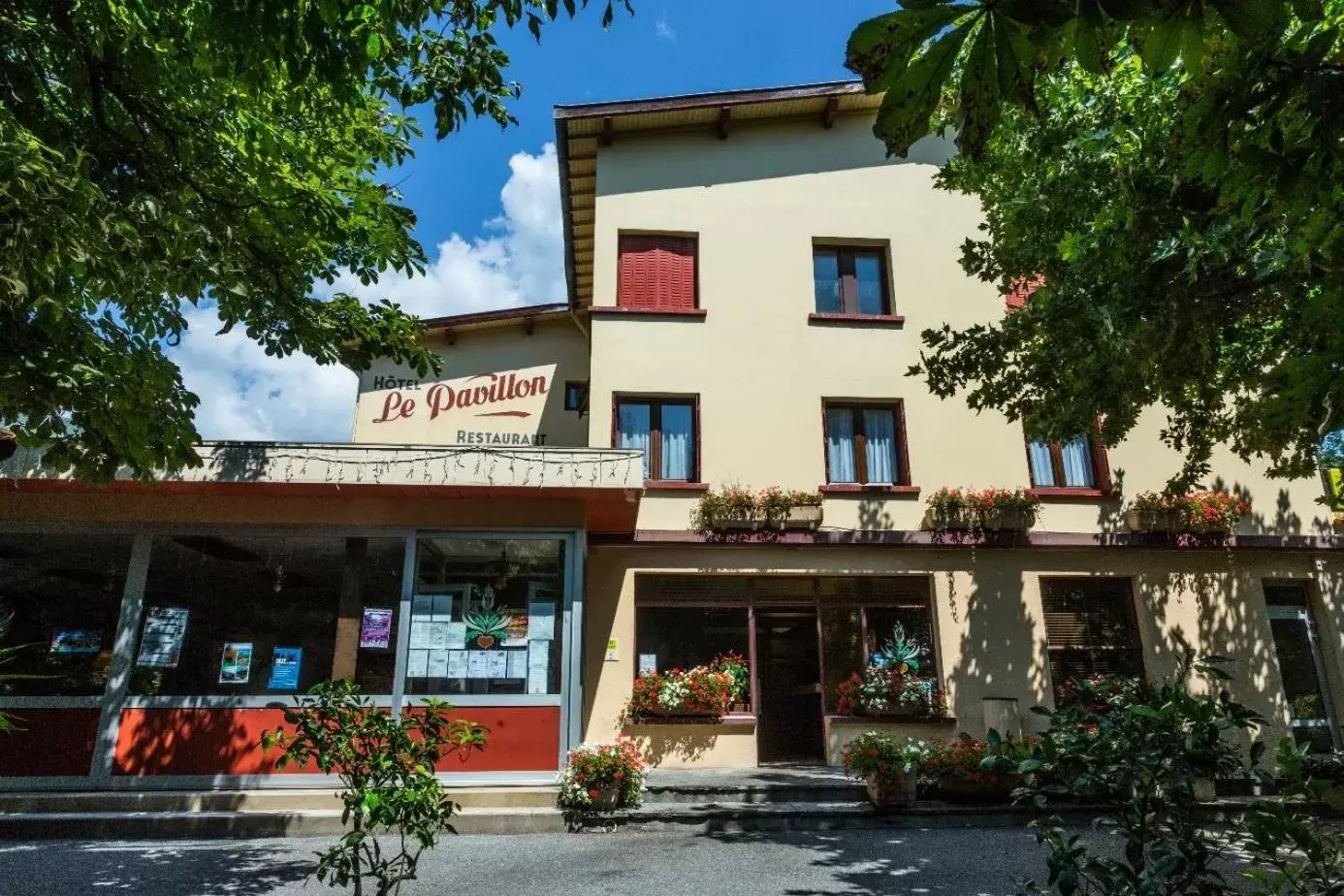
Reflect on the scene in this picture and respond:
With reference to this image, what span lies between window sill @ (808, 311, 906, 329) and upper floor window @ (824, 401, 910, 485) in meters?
1.36

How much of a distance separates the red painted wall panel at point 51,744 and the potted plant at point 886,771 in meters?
8.27

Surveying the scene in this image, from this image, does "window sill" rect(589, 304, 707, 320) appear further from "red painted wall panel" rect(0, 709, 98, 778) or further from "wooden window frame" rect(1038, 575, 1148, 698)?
"red painted wall panel" rect(0, 709, 98, 778)

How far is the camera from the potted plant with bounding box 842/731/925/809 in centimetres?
899

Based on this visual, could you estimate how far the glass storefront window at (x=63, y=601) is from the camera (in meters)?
9.14

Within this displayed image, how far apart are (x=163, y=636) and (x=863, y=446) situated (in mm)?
9873

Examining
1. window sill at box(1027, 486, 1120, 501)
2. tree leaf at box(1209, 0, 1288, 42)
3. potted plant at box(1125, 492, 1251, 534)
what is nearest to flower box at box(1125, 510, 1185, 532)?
potted plant at box(1125, 492, 1251, 534)

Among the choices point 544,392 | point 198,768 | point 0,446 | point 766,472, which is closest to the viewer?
point 0,446

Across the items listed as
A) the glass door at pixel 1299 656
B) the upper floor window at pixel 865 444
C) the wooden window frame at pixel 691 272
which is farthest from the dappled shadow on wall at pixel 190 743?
the glass door at pixel 1299 656

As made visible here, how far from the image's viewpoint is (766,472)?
1287cm

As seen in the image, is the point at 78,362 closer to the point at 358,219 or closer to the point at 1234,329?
the point at 358,219

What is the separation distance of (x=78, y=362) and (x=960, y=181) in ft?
28.7

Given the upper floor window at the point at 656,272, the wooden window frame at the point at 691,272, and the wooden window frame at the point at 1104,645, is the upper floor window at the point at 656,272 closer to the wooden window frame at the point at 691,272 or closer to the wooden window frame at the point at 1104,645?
the wooden window frame at the point at 691,272

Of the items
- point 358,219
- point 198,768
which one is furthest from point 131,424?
point 198,768

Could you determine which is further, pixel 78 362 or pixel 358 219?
pixel 358 219
